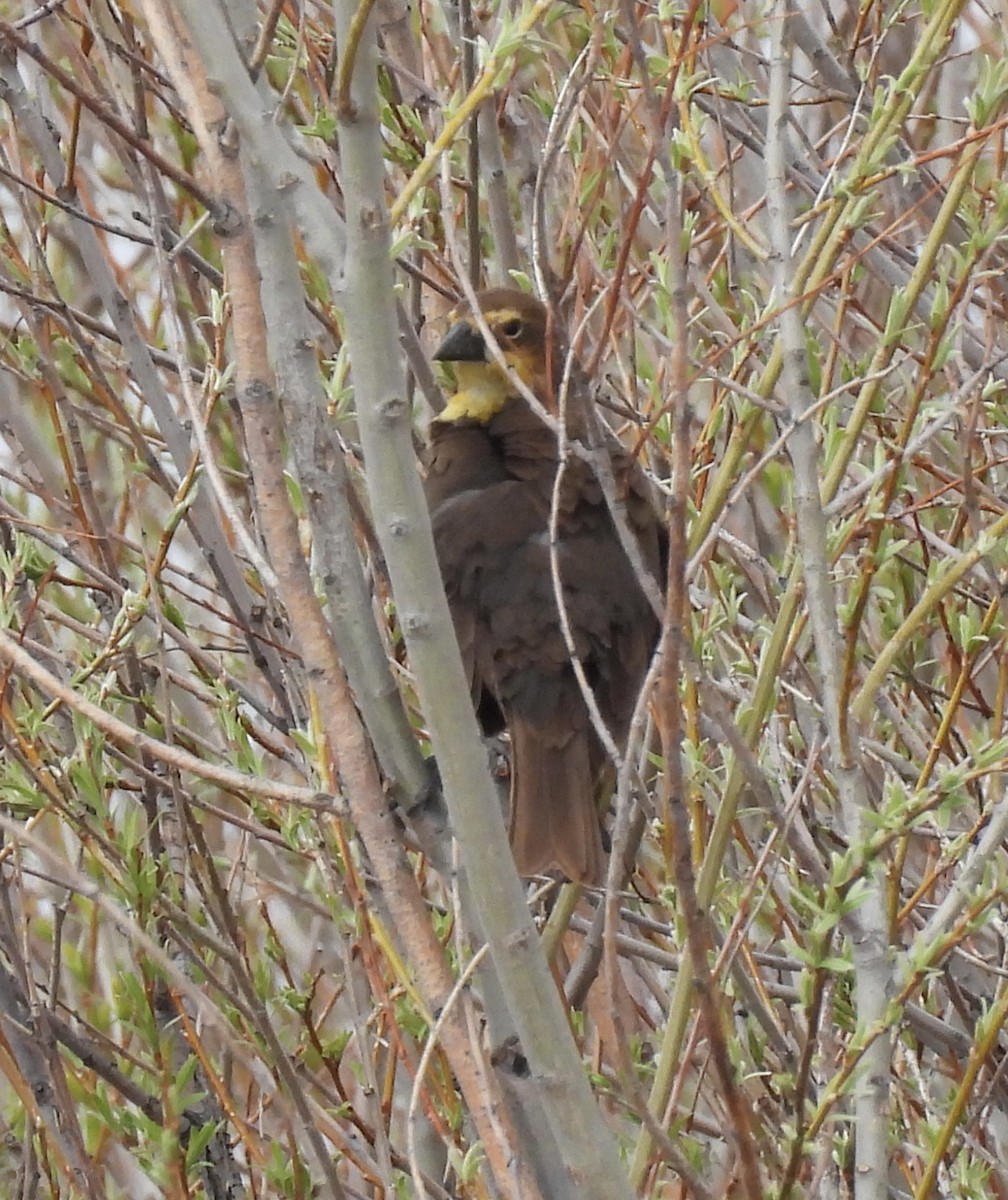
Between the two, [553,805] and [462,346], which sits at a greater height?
[462,346]

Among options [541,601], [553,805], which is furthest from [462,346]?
[553,805]

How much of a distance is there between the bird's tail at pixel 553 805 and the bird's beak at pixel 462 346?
674 millimetres

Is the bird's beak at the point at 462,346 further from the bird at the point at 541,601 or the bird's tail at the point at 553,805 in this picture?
the bird's tail at the point at 553,805

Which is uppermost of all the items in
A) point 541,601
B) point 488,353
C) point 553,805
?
point 488,353

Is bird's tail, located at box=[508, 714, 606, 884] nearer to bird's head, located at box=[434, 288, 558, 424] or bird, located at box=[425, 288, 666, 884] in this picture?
bird, located at box=[425, 288, 666, 884]

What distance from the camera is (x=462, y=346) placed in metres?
3.02

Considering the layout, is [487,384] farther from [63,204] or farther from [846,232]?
[846,232]

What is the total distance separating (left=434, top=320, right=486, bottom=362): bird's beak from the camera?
9.90ft

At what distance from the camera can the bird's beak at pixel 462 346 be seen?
119 inches

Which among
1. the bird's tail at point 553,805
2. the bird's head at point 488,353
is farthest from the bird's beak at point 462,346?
the bird's tail at point 553,805

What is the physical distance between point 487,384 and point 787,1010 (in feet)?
4.11

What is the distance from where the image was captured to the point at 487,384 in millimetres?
3211

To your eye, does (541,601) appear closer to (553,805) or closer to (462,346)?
(553,805)

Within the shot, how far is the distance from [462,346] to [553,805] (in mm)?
857
